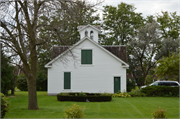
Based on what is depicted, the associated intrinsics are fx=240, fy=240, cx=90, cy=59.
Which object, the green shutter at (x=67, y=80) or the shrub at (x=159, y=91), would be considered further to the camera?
the green shutter at (x=67, y=80)

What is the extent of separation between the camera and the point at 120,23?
146 ft

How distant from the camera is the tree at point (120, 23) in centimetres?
4344

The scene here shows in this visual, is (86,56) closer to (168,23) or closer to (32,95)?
(32,95)

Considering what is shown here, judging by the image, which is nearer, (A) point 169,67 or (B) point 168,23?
(A) point 169,67

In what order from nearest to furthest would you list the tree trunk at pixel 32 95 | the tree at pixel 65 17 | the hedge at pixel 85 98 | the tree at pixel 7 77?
the tree at pixel 65 17 → the tree trunk at pixel 32 95 → the hedge at pixel 85 98 → the tree at pixel 7 77

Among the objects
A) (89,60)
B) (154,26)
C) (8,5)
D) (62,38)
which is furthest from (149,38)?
(8,5)

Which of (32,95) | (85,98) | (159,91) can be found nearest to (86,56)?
(85,98)

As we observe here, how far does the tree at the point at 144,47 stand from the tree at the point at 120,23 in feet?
9.39

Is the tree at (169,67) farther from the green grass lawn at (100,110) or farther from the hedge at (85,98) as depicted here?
the hedge at (85,98)

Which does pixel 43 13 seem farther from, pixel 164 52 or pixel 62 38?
pixel 164 52

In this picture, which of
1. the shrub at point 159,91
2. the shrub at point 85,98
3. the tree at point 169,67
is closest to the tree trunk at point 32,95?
the shrub at point 85,98

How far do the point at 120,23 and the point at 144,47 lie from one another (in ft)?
23.3

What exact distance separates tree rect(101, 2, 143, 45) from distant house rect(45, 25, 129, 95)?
49.0 feet

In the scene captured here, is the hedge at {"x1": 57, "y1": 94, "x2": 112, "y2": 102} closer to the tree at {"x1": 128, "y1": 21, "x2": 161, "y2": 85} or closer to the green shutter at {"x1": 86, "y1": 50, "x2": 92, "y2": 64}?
the green shutter at {"x1": 86, "y1": 50, "x2": 92, "y2": 64}
